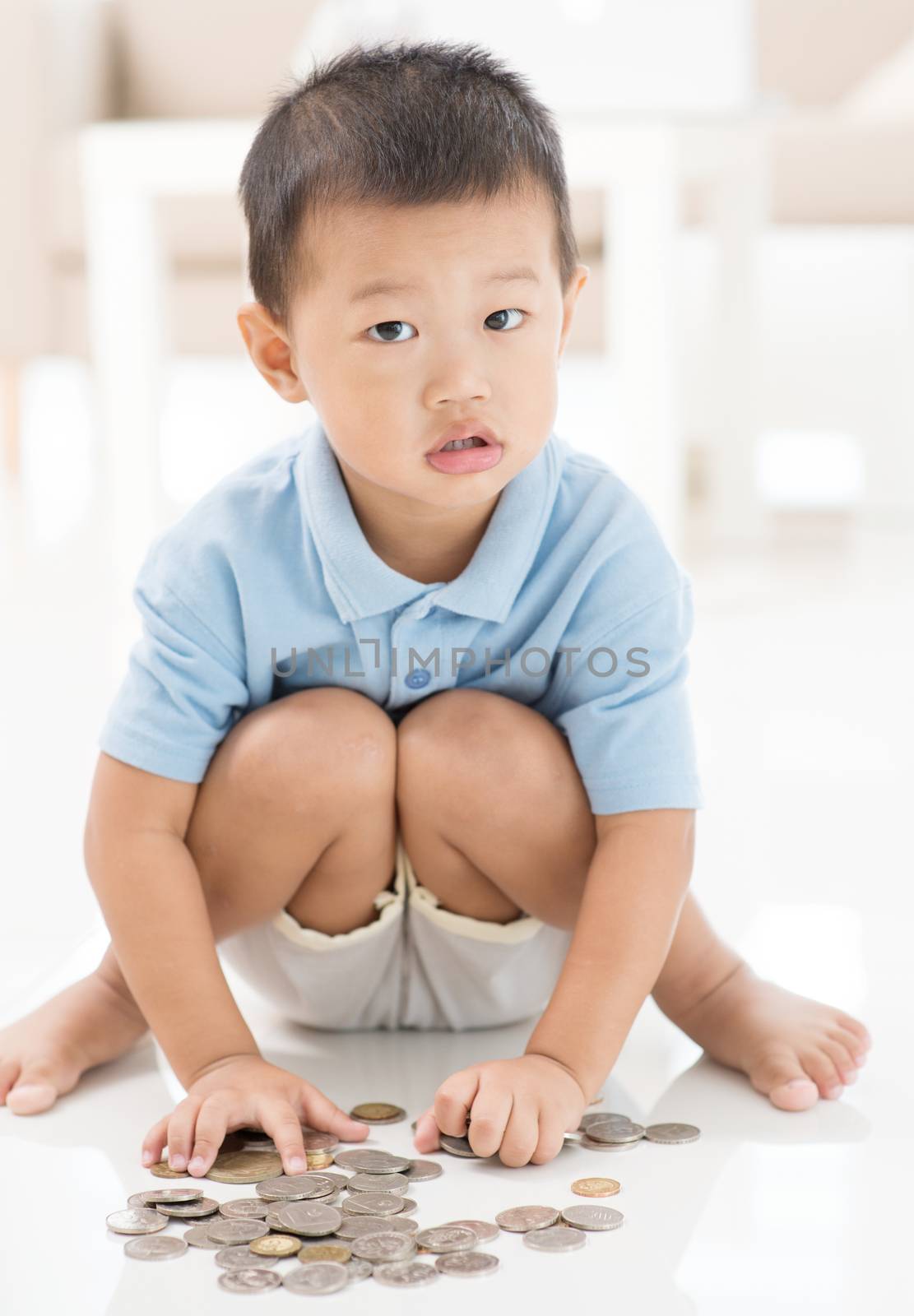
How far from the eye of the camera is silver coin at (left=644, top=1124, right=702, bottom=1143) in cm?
80

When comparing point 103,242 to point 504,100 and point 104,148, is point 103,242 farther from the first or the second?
point 504,100

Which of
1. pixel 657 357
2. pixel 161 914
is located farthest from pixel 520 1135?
pixel 657 357

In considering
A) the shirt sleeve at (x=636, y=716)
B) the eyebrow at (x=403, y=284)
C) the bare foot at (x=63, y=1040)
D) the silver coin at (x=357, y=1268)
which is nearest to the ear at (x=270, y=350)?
the eyebrow at (x=403, y=284)

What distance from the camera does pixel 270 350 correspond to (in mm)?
913

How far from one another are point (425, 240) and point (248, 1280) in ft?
1.58

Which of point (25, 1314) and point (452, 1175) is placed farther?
point (452, 1175)

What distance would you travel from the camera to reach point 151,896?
0.84m

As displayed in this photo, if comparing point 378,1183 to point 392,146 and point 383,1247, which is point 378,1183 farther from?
point 392,146

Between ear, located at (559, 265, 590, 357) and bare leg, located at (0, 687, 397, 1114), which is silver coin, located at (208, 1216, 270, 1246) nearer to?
bare leg, located at (0, 687, 397, 1114)

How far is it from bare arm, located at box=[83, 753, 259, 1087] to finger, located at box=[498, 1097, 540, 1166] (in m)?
0.15

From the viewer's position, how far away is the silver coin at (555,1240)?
0.68 meters

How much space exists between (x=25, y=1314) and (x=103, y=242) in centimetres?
190

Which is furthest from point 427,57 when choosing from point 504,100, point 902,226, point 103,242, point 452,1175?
point 902,226

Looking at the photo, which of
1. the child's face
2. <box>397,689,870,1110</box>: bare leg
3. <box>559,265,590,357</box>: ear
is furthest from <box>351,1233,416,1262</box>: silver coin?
<box>559,265,590,357</box>: ear
